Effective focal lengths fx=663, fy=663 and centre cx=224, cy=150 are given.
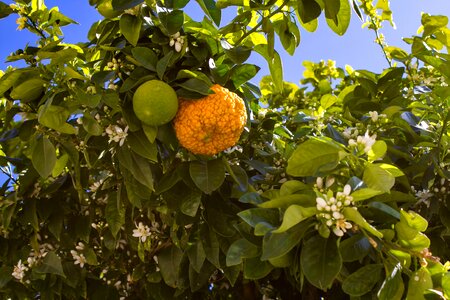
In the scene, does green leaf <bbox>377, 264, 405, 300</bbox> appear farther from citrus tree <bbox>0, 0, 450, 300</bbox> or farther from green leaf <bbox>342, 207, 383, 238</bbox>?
green leaf <bbox>342, 207, 383, 238</bbox>

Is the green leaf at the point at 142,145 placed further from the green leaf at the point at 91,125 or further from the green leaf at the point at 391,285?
the green leaf at the point at 391,285

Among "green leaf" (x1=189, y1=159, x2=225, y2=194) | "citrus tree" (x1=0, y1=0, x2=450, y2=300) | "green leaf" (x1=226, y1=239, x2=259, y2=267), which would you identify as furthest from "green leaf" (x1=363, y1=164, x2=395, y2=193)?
"green leaf" (x1=189, y1=159, x2=225, y2=194)

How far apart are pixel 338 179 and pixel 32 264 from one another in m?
1.25

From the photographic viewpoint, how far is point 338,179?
1.41 metres

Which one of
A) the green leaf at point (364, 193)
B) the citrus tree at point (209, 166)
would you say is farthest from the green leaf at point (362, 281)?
the green leaf at point (364, 193)

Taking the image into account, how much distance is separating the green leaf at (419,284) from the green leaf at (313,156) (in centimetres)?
28

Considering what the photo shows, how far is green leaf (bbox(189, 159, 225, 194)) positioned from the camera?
1.57m

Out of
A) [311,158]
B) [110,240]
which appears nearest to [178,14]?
[311,158]

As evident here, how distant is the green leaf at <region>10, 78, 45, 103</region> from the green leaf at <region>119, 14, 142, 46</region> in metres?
0.30

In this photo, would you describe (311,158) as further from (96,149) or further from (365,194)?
(96,149)

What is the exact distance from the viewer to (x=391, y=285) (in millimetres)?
1317

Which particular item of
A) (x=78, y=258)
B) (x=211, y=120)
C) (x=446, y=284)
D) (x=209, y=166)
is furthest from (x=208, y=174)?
(x=78, y=258)

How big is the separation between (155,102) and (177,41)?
0.18 m

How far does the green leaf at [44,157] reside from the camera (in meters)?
1.68
